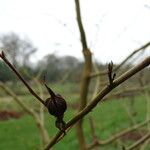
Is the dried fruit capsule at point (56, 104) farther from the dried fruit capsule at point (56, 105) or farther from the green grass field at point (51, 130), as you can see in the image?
the green grass field at point (51, 130)

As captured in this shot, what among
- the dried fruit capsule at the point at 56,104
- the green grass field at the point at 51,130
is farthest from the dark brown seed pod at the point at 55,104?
the green grass field at the point at 51,130

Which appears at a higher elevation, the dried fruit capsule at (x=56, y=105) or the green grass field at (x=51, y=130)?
the dried fruit capsule at (x=56, y=105)

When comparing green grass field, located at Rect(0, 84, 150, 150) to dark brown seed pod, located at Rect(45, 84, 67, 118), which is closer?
dark brown seed pod, located at Rect(45, 84, 67, 118)

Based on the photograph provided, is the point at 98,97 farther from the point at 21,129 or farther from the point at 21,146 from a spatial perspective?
the point at 21,129

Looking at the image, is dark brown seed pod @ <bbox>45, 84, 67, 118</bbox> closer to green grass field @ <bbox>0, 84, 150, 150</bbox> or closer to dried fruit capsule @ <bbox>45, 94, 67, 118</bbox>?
dried fruit capsule @ <bbox>45, 94, 67, 118</bbox>

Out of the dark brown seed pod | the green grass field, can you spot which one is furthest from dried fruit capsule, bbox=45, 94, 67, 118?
the green grass field

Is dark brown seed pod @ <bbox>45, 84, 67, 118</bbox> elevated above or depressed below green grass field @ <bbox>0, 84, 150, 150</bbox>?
above

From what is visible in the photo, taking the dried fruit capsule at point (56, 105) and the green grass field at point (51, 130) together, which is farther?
the green grass field at point (51, 130)

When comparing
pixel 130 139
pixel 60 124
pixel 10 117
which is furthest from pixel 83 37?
pixel 10 117


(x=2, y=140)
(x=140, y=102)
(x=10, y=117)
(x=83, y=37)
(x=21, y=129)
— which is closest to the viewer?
(x=83, y=37)

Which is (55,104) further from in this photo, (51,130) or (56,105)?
(51,130)

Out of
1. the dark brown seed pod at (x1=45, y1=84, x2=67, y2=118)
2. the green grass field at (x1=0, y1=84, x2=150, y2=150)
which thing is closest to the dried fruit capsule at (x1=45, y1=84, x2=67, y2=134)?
the dark brown seed pod at (x1=45, y1=84, x2=67, y2=118)
